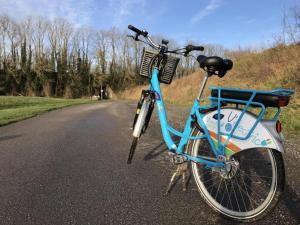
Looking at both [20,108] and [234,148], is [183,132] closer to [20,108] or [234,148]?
[234,148]

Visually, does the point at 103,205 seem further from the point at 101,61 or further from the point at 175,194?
the point at 101,61

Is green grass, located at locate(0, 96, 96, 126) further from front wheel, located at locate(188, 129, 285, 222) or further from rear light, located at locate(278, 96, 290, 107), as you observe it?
rear light, located at locate(278, 96, 290, 107)

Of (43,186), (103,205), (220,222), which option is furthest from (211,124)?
(43,186)

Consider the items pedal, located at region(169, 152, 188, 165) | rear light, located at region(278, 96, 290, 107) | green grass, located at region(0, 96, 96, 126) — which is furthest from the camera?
green grass, located at region(0, 96, 96, 126)

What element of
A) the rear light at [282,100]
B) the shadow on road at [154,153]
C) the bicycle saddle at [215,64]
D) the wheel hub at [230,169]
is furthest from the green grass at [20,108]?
the rear light at [282,100]

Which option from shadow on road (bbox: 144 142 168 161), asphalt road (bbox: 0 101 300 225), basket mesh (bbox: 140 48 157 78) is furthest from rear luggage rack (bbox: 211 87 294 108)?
shadow on road (bbox: 144 142 168 161)

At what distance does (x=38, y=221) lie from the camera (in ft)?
8.95

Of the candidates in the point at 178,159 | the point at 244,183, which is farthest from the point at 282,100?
the point at 178,159

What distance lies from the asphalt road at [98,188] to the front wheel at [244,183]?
5.8 inches

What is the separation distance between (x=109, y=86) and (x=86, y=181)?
51317 mm

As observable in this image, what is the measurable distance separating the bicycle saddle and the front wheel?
739 mm

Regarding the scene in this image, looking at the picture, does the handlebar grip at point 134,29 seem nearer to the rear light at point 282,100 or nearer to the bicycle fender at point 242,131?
the bicycle fender at point 242,131

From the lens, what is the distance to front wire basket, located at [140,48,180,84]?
371cm

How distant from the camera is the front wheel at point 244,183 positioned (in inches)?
98.7
